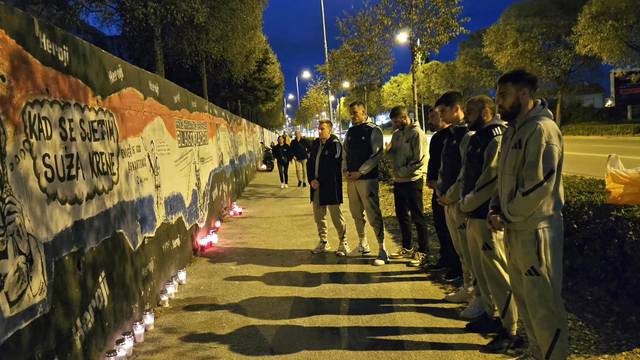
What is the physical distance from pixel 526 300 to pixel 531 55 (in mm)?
40661

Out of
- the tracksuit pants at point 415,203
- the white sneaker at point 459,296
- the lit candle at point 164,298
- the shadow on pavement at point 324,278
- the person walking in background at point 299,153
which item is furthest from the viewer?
the person walking in background at point 299,153

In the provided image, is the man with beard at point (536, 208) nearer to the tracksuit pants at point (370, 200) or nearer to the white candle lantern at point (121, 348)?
the white candle lantern at point (121, 348)

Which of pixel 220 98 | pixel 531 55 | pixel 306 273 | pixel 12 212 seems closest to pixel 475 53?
pixel 531 55

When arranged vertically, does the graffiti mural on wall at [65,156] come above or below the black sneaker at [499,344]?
above

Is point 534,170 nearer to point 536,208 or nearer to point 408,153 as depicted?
point 536,208

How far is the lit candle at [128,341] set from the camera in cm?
405

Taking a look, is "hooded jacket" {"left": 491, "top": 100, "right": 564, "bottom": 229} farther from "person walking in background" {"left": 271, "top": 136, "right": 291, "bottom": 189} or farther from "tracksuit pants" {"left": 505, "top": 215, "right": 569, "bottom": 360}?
"person walking in background" {"left": 271, "top": 136, "right": 291, "bottom": 189}

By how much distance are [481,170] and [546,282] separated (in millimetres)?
1294

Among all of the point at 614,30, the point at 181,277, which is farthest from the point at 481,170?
the point at 614,30

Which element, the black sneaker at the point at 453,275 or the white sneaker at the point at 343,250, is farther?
the white sneaker at the point at 343,250

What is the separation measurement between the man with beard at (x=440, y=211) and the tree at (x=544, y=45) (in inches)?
1380

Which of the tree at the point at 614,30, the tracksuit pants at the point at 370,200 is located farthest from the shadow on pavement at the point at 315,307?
the tree at the point at 614,30

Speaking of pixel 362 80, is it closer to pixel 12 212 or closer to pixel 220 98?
pixel 220 98

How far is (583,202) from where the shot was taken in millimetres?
5105
